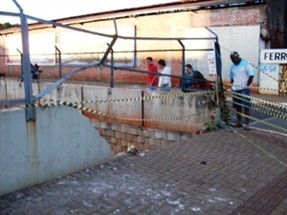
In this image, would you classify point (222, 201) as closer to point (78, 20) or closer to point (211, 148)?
point (211, 148)

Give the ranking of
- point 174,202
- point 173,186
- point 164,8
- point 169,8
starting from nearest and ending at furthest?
point 174,202 → point 173,186 → point 169,8 → point 164,8

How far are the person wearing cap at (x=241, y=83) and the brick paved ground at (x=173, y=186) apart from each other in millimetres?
1789

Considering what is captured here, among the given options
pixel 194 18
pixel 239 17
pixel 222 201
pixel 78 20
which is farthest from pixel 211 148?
pixel 78 20

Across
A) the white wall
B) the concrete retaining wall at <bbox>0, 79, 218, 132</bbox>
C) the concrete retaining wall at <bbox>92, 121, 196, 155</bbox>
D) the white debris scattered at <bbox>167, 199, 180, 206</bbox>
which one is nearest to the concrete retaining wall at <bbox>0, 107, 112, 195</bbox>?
the white debris scattered at <bbox>167, 199, 180, 206</bbox>

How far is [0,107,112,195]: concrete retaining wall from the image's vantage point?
4.66 m

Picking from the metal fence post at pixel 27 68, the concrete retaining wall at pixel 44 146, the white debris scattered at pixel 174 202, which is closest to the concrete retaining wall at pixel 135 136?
the concrete retaining wall at pixel 44 146

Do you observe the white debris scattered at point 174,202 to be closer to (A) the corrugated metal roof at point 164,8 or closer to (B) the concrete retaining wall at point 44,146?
(B) the concrete retaining wall at point 44,146

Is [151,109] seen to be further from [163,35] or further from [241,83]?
[163,35]

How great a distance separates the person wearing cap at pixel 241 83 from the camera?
8398 millimetres

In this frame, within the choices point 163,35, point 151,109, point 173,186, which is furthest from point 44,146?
point 163,35

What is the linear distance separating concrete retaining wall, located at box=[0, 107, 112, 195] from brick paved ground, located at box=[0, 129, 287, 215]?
0.16 meters

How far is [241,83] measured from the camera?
8.44 m

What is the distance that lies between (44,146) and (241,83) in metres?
5.10

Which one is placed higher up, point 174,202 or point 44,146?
point 44,146
